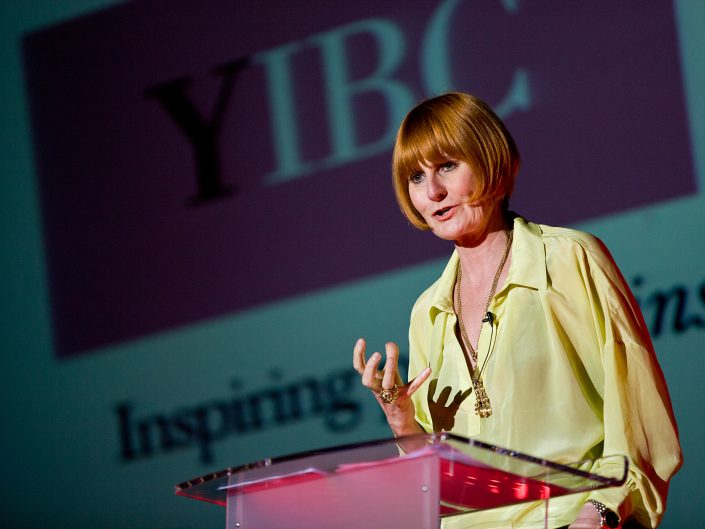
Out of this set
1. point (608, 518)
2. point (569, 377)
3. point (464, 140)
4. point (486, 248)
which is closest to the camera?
point (608, 518)

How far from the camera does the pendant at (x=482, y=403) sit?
164 centimetres

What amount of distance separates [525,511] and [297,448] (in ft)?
5.21

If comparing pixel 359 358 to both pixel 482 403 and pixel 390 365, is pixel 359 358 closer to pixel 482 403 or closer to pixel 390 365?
pixel 390 365

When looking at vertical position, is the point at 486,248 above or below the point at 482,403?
above

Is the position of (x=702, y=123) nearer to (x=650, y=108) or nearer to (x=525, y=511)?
(x=650, y=108)

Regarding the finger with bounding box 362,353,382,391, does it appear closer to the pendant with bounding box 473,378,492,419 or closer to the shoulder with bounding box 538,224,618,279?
the pendant with bounding box 473,378,492,419

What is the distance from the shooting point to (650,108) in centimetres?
265

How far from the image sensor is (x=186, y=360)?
3248 mm

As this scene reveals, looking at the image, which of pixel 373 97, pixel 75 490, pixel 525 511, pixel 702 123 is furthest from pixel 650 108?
pixel 75 490

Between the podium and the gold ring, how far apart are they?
294 mm

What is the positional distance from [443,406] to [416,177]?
41cm

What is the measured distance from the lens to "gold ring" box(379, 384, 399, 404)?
5.16 feet

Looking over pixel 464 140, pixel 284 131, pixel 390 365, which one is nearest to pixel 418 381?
pixel 390 365

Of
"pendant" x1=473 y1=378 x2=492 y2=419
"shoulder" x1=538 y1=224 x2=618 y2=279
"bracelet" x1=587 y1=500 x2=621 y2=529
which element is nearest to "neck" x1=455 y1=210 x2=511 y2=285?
"shoulder" x1=538 y1=224 x2=618 y2=279
